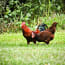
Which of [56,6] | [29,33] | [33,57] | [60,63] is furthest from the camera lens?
[56,6]

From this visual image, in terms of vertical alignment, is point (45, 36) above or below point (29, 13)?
above

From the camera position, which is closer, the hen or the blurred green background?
the hen

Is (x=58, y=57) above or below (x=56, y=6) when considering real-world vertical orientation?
above

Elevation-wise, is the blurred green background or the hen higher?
the hen

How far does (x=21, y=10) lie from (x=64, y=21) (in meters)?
2.74

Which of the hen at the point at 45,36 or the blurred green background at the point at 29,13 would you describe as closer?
the hen at the point at 45,36

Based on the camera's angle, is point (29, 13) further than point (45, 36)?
Yes

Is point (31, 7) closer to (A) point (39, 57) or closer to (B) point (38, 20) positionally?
(B) point (38, 20)

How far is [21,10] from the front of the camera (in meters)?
17.5

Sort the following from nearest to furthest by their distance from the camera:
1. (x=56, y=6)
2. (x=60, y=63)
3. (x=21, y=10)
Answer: (x=60, y=63), (x=21, y=10), (x=56, y=6)

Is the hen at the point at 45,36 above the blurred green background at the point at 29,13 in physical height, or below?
above

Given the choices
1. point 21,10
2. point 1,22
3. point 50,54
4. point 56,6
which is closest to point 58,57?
point 50,54

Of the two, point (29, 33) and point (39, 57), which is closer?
point (39, 57)

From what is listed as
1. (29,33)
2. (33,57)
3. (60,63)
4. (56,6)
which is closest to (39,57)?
(33,57)
